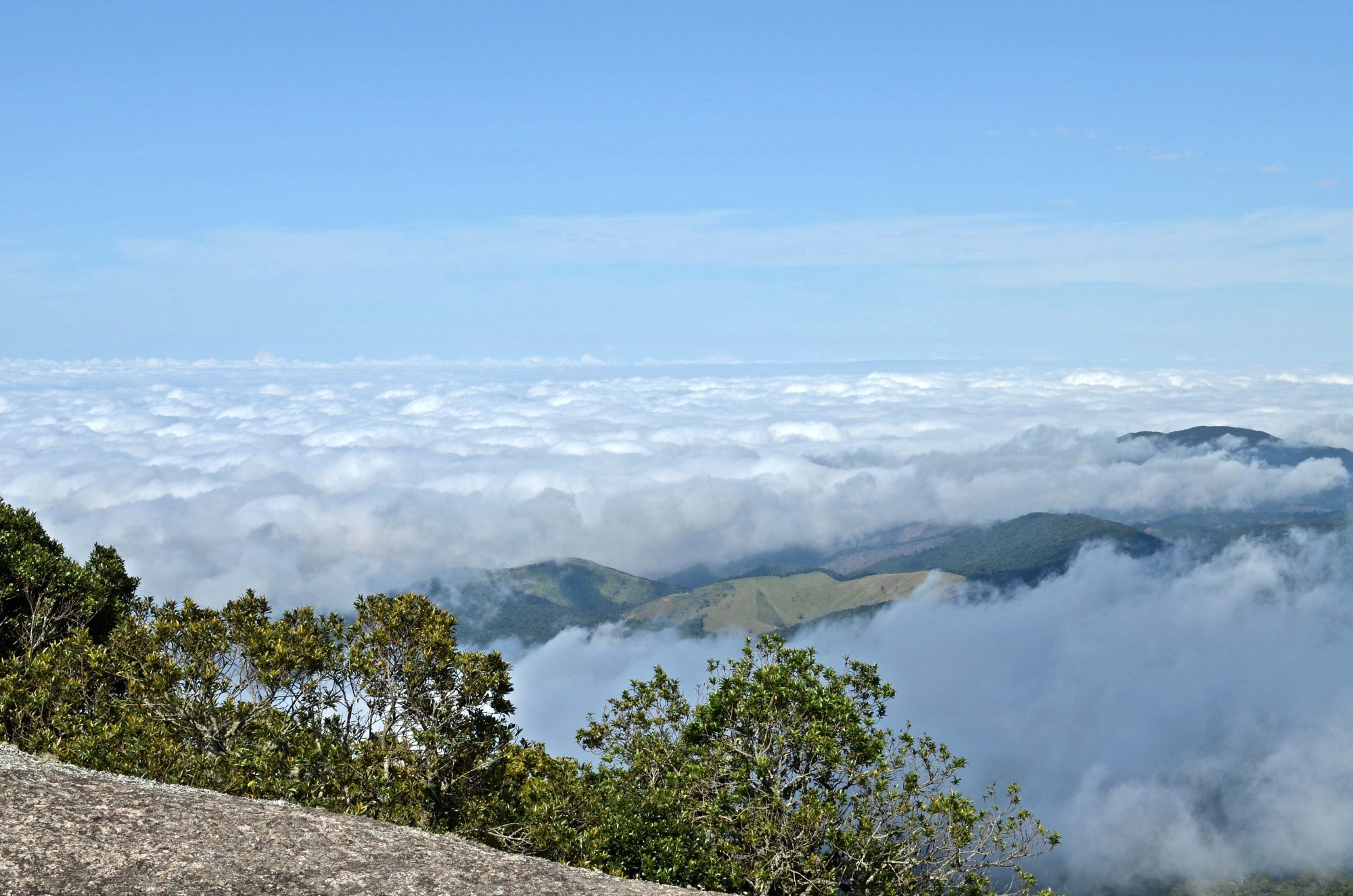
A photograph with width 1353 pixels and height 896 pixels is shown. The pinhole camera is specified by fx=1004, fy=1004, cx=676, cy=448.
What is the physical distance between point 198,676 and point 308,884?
12.2 meters

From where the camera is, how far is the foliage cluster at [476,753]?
80.8 feet

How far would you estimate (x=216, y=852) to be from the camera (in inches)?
677

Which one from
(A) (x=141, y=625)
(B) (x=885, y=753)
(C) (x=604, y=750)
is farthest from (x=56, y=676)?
(B) (x=885, y=753)

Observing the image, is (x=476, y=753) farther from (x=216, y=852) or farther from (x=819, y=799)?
(x=216, y=852)

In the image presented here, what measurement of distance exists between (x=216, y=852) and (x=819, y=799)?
15.9 meters

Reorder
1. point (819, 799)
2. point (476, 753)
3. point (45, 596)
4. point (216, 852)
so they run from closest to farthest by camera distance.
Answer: point (216, 852)
point (476, 753)
point (819, 799)
point (45, 596)

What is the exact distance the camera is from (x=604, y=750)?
35.8 meters

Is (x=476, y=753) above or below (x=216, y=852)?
below

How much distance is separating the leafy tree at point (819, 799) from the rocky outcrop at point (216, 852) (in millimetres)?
7211

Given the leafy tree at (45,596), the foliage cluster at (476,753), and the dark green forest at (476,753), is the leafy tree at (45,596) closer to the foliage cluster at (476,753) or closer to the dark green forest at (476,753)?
the foliage cluster at (476,753)

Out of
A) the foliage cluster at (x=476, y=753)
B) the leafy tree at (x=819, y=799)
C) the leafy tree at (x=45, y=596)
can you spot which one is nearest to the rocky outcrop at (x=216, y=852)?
the foliage cluster at (x=476, y=753)

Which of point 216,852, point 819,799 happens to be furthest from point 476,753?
point 216,852

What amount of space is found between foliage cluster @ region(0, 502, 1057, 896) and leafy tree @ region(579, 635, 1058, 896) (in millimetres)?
71

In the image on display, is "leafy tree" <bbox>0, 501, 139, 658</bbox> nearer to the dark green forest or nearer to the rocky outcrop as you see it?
the dark green forest
